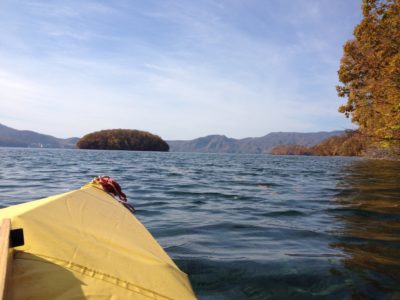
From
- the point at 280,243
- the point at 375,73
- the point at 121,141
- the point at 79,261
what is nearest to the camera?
the point at 79,261

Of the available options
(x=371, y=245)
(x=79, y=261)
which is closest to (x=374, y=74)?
(x=371, y=245)

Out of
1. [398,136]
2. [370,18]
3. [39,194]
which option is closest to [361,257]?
[39,194]

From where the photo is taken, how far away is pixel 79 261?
245 centimetres

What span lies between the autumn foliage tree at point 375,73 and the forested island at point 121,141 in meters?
125

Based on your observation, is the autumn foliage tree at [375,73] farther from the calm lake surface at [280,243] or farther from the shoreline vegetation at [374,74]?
the calm lake surface at [280,243]

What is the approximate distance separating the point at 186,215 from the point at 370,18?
19.0m

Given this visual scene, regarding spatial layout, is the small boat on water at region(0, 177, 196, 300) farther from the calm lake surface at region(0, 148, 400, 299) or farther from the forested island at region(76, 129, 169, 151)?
the forested island at region(76, 129, 169, 151)

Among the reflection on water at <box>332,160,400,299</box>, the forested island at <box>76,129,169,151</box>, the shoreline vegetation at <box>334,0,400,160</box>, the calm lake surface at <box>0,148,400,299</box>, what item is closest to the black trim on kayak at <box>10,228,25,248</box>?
the calm lake surface at <box>0,148,400,299</box>

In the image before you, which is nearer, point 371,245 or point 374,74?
point 371,245

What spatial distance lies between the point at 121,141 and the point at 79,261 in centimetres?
14357

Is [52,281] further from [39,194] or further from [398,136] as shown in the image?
[398,136]

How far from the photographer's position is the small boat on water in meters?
2.06

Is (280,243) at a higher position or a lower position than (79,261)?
lower

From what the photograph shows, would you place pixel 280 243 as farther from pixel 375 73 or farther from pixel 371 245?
pixel 375 73
